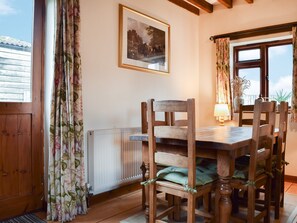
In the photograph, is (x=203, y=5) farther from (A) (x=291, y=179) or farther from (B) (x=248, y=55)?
(A) (x=291, y=179)

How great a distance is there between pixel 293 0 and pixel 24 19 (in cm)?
356

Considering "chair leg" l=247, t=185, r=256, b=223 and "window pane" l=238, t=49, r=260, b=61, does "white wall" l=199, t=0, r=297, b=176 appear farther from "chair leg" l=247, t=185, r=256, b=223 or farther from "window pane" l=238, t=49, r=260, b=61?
"chair leg" l=247, t=185, r=256, b=223

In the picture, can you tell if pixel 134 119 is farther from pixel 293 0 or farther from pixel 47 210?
pixel 293 0

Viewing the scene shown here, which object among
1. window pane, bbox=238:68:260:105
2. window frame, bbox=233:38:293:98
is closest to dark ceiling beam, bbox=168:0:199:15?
window frame, bbox=233:38:293:98

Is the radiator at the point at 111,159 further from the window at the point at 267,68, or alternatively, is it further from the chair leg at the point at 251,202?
the window at the point at 267,68

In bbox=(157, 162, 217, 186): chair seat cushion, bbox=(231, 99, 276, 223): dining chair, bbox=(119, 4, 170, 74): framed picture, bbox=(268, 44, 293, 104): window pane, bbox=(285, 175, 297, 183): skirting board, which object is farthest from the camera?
bbox=(268, 44, 293, 104): window pane

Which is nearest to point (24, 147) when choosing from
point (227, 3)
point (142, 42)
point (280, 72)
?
Result: point (142, 42)

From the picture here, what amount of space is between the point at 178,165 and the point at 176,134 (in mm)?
225

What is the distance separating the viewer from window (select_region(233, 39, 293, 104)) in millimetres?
3990

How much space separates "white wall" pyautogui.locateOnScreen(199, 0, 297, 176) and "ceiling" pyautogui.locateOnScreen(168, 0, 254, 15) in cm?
11

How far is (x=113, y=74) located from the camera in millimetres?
3158

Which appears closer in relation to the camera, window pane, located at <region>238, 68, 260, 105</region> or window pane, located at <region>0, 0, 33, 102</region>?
window pane, located at <region>0, 0, 33, 102</region>

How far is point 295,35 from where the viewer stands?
365 centimetres

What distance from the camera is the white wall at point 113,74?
9.41 ft
